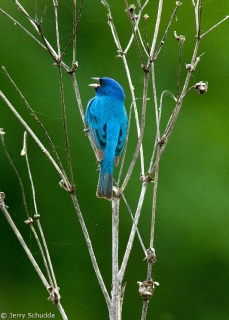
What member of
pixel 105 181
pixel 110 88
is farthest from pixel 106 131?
pixel 110 88

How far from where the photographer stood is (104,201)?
26.8 feet

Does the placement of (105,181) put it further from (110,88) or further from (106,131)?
(110,88)

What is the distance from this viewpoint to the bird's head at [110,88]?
Result: 446cm

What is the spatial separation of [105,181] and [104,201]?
4270 mm

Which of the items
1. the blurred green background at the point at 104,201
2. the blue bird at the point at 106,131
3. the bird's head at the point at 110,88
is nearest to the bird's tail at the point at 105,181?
the blue bird at the point at 106,131

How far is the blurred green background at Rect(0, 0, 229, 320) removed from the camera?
8.09 m

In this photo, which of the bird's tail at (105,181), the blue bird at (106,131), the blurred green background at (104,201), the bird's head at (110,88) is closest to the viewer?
the bird's tail at (105,181)

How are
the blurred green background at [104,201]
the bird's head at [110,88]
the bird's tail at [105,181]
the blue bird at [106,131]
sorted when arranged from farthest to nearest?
1. the blurred green background at [104,201]
2. the bird's head at [110,88]
3. the blue bird at [106,131]
4. the bird's tail at [105,181]

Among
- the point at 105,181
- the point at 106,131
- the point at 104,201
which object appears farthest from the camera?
the point at 104,201

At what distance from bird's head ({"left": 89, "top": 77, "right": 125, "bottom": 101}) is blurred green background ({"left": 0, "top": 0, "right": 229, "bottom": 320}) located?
3.11 meters

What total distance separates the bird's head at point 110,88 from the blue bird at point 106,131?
80mm

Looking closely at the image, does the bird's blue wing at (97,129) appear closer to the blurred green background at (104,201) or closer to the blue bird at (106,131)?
the blue bird at (106,131)

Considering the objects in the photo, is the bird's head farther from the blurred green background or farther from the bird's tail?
the blurred green background

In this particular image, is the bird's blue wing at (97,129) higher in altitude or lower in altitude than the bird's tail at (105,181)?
higher
